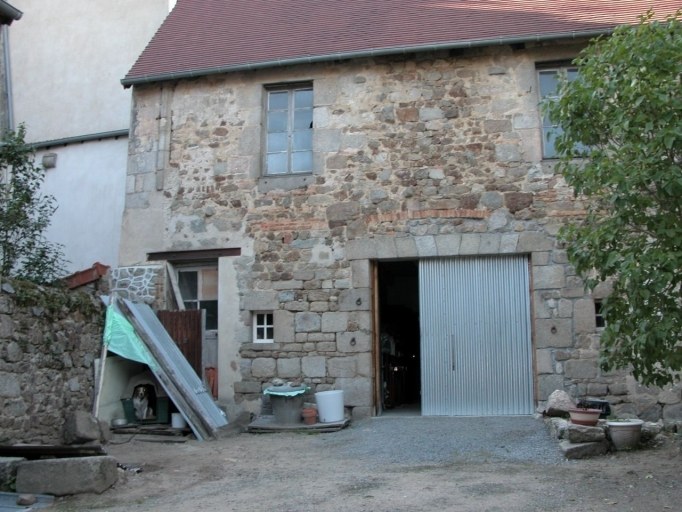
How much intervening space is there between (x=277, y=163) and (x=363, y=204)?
4.65ft

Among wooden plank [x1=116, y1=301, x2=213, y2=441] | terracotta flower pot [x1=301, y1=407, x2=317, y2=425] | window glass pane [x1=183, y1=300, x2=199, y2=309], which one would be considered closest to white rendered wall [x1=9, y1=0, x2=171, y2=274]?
window glass pane [x1=183, y1=300, x2=199, y2=309]

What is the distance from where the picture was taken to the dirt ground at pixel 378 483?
5484 mm

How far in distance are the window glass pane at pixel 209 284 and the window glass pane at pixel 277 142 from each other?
1855 millimetres

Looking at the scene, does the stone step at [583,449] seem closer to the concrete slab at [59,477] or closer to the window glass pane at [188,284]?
the concrete slab at [59,477]

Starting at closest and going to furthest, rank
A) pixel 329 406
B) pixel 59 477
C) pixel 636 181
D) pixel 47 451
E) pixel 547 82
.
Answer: pixel 636 181 → pixel 59 477 → pixel 47 451 → pixel 329 406 → pixel 547 82

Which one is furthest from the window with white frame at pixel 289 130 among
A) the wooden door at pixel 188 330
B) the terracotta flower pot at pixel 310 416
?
the terracotta flower pot at pixel 310 416

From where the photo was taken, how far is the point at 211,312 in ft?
34.6

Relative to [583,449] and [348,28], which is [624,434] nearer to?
[583,449]

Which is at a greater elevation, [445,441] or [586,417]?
[586,417]

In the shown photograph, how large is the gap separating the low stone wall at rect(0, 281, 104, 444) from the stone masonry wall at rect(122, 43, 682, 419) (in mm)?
1897

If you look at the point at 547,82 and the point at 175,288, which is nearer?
the point at 547,82

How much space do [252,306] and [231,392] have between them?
1164 mm

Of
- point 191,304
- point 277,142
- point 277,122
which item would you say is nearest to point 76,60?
point 277,122

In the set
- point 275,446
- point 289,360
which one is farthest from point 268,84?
point 275,446
